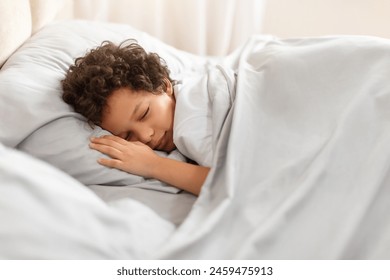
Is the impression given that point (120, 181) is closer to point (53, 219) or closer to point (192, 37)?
point (53, 219)

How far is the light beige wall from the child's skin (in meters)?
1.07

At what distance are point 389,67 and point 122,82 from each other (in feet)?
2.14

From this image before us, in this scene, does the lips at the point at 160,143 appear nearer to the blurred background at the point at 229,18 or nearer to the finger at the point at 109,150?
the finger at the point at 109,150

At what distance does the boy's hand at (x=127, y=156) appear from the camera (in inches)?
41.8

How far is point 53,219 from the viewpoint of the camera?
72cm

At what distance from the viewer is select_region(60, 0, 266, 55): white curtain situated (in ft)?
6.42

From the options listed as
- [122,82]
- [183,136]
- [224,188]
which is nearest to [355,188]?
[224,188]

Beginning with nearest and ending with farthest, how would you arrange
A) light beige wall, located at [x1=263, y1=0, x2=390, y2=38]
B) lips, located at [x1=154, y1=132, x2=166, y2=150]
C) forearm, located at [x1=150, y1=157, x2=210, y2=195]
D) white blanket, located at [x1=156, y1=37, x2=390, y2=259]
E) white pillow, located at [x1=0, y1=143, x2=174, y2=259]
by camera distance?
white pillow, located at [x1=0, y1=143, x2=174, y2=259] < white blanket, located at [x1=156, y1=37, x2=390, y2=259] < forearm, located at [x1=150, y1=157, x2=210, y2=195] < lips, located at [x1=154, y1=132, x2=166, y2=150] < light beige wall, located at [x1=263, y1=0, x2=390, y2=38]

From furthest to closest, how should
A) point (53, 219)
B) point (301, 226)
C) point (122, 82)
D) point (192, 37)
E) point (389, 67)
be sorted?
point (192, 37) → point (122, 82) → point (389, 67) → point (301, 226) → point (53, 219)

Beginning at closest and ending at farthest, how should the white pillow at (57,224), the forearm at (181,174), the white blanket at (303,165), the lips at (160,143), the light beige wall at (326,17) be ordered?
the white pillow at (57,224), the white blanket at (303,165), the forearm at (181,174), the lips at (160,143), the light beige wall at (326,17)

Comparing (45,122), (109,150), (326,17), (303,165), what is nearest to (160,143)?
(109,150)

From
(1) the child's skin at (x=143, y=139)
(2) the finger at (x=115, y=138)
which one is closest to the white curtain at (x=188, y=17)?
(1) the child's skin at (x=143, y=139)

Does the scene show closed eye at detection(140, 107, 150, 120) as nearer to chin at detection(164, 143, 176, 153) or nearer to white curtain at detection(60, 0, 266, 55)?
chin at detection(164, 143, 176, 153)

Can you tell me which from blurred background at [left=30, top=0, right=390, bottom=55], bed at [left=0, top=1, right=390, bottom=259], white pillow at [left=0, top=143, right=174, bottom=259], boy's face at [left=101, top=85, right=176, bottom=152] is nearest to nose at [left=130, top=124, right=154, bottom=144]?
boy's face at [left=101, top=85, right=176, bottom=152]
